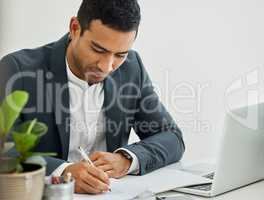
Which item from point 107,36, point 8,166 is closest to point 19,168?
point 8,166

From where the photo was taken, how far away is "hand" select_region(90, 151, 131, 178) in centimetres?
168

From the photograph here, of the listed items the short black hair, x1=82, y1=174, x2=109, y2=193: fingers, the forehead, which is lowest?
x1=82, y1=174, x2=109, y2=193: fingers

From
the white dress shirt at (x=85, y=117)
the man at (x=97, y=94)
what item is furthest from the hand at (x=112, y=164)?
the white dress shirt at (x=85, y=117)

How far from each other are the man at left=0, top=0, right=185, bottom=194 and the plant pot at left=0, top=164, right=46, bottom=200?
0.52 metres

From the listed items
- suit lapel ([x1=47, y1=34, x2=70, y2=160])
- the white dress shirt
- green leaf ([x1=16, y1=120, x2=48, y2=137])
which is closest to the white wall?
the white dress shirt

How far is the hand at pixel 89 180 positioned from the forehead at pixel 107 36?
50cm

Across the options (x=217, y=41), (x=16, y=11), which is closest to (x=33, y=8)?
(x=16, y=11)

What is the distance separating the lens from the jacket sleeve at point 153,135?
5.92ft

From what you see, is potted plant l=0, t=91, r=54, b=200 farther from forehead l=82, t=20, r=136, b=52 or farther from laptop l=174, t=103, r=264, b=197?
forehead l=82, t=20, r=136, b=52

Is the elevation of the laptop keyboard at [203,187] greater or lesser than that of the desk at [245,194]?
greater

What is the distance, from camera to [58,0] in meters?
2.12

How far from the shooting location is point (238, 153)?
60.2 inches
